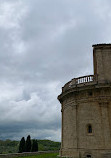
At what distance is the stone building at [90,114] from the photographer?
1734cm

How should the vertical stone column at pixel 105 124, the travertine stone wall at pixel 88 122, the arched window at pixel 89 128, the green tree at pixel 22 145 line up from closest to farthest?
1. the vertical stone column at pixel 105 124
2. the travertine stone wall at pixel 88 122
3. the arched window at pixel 89 128
4. the green tree at pixel 22 145

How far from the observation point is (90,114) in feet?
60.2

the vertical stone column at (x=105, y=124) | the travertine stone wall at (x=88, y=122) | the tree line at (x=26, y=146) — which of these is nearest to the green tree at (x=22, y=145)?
the tree line at (x=26, y=146)

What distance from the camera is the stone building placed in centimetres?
1734

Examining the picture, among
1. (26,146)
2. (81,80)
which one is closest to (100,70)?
(81,80)

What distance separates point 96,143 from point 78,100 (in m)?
4.52

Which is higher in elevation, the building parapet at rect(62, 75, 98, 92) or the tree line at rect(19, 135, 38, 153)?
the building parapet at rect(62, 75, 98, 92)

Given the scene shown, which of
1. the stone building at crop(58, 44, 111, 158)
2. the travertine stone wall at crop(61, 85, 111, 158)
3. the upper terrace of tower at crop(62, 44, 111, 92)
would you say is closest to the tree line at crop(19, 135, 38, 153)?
the stone building at crop(58, 44, 111, 158)

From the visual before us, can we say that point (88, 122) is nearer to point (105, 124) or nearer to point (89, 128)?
point (89, 128)

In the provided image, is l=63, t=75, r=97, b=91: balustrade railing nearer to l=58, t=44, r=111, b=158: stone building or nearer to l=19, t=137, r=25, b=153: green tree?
l=58, t=44, r=111, b=158: stone building

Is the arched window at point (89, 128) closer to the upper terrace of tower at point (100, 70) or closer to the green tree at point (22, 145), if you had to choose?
the upper terrace of tower at point (100, 70)

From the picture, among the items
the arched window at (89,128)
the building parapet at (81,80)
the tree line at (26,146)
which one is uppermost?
the building parapet at (81,80)

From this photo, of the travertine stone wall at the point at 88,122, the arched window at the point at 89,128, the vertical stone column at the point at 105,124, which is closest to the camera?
the vertical stone column at the point at 105,124

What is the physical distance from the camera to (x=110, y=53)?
20531mm
